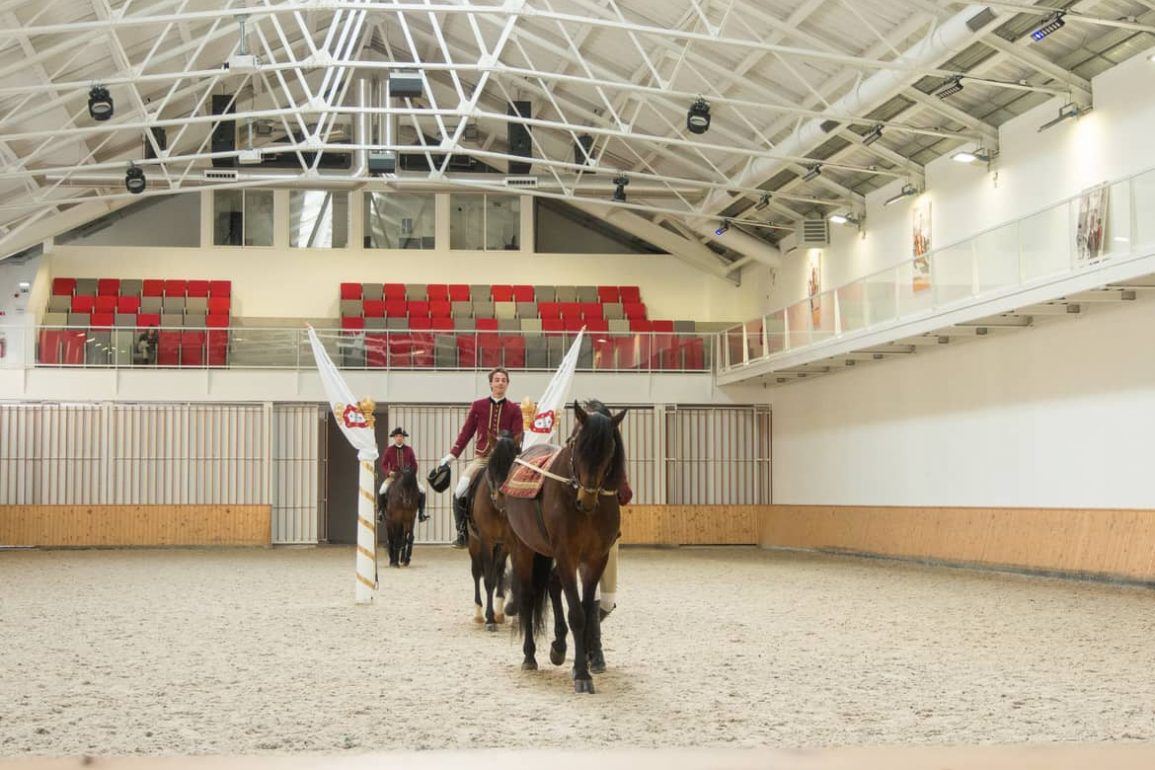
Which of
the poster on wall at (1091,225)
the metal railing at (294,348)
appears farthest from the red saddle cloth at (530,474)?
the metal railing at (294,348)

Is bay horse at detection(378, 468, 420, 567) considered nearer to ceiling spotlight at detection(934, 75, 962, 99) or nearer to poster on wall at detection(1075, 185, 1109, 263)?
ceiling spotlight at detection(934, 75, 962, 99)

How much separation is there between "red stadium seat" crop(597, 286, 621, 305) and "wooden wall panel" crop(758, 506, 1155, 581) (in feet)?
31.2

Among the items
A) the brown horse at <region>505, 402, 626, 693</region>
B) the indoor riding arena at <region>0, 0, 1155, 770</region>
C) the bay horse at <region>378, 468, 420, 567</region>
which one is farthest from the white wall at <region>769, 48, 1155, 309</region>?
the brown horse at <region>505, 402, 626, 693</region>

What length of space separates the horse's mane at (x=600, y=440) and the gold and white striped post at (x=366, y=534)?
22.4ft

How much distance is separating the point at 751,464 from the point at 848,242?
22.3 feet

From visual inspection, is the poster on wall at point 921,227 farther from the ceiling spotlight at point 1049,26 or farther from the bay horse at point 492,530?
the bay horse at point 492,530

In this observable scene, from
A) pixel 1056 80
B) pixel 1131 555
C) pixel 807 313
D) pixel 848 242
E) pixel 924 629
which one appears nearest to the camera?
pixel 924 629

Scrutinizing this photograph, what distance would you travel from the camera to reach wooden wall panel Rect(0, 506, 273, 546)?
32.8 meters

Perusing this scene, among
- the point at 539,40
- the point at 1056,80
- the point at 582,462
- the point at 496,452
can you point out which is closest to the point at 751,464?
the point at 539,40

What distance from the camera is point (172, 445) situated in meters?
33.2

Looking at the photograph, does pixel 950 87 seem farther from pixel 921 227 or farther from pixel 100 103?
pixel 100 103

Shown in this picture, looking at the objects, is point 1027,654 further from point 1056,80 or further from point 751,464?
point 751,464

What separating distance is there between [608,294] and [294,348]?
10.3 m

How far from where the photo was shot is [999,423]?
23.6m
